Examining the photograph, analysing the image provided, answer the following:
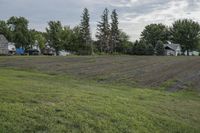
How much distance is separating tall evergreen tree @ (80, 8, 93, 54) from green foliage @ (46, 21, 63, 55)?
7.14 metres

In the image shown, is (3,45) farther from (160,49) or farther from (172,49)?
(172,49)

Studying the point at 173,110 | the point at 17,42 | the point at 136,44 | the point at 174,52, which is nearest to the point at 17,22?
the point at 17,42

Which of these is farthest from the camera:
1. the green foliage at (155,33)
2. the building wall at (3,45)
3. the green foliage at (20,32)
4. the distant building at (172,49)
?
the green foliage at (155,33)

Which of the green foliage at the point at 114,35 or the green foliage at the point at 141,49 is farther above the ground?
the green foliage at the point at 114,35

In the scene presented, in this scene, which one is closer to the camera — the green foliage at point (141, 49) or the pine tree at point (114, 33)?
the green foliage at point (141, 49)

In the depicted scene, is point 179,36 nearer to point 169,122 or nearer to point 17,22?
point 17,22

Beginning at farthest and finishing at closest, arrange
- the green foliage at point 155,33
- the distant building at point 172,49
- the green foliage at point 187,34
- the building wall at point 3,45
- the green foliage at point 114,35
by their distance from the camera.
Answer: the green foliage at point 155,33
the green foliage at point 187,34
the distant building at point 172,49
the green foliage at point 114,35
the building wall at point 3,45

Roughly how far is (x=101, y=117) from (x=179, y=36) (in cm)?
14294

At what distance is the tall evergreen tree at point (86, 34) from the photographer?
111 m

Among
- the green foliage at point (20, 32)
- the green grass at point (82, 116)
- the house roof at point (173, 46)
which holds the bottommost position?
the green grass at point (82, 116)

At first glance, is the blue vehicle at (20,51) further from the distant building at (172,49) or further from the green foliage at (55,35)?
the distant building at (172,49)

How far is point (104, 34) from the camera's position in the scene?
394ft

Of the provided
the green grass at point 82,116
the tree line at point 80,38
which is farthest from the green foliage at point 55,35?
the green grass at point 82,116

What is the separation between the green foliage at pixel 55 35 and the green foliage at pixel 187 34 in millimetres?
55869
